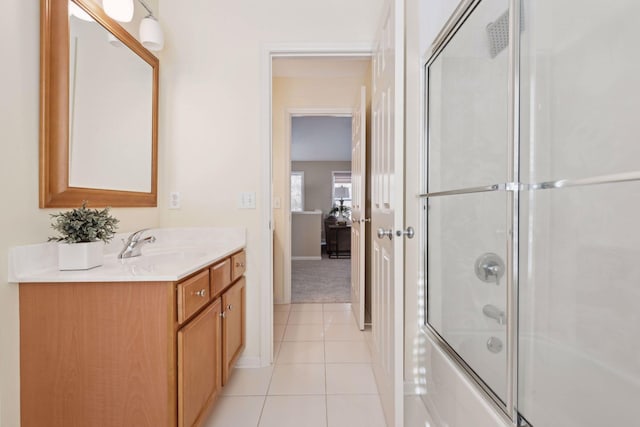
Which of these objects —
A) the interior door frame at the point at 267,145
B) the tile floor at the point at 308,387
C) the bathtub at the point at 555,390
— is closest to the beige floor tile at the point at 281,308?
the tile floor at the point at 308,387

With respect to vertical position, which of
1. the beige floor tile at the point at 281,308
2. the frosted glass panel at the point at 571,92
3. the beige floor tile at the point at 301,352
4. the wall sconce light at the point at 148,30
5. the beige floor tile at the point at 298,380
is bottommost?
the beige floor tile at the point at 298,380

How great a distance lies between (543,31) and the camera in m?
1.11

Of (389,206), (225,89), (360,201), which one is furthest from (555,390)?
(225,89)

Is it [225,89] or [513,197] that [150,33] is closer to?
[225,89]

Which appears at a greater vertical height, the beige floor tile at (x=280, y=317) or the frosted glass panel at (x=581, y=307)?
the frosted glass panel at (x=581, y=307)

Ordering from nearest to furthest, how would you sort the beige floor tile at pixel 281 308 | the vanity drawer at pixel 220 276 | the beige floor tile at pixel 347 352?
the vanity drawer at pixel 220 276, the beige floor tile at pixel 347 352, the beige floor tile at pixel 281 308

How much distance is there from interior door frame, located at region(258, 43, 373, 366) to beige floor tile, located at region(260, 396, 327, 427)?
1.36ft

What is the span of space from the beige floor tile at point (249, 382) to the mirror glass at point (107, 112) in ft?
4.09

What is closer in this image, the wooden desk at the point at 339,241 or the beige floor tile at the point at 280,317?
the beige floor tile at the point at 280,317

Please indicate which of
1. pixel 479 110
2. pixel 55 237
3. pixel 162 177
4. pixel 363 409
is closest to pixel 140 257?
pixel 55 237

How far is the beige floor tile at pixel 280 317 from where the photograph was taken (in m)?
2.89

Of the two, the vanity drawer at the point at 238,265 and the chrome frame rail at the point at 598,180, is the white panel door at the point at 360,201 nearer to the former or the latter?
the vanity drawer at the point at 238,265

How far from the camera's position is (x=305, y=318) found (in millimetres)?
3012

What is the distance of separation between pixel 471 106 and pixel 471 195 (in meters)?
0.42
